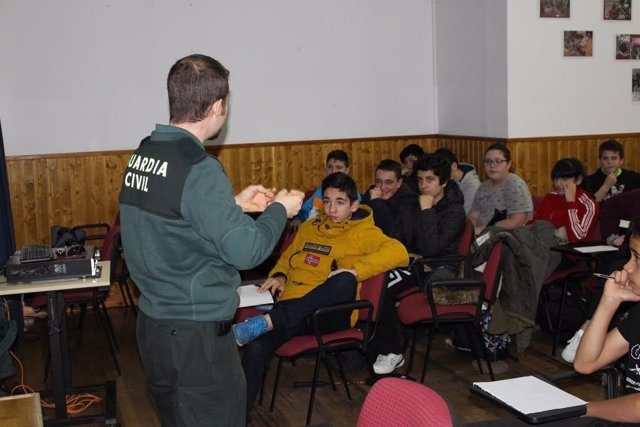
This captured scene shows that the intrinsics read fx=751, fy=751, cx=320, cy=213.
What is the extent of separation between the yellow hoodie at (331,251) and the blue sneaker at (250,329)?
42 cm

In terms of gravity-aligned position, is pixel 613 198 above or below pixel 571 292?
above

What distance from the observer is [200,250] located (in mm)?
2137

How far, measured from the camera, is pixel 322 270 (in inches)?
167

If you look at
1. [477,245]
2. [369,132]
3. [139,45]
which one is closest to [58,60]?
[139,45]

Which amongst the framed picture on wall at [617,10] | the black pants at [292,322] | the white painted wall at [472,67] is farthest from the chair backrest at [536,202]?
the black pants at [292,322]

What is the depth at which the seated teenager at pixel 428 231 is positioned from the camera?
183 inches

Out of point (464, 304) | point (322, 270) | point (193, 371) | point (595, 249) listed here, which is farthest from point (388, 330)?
point (193, 371)

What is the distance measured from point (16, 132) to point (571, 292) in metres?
4.95

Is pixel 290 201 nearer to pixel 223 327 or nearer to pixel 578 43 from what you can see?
pixel 223 327

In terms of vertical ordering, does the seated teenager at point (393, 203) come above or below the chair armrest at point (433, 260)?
above

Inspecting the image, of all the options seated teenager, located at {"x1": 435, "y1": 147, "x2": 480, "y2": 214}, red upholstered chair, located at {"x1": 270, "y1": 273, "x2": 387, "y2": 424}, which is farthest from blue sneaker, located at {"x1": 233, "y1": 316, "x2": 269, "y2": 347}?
seated teenager, located at {"x1": 435, "y1": 147, "x2": 480, "y2": 214}

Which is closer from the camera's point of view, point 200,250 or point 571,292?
point 200,250

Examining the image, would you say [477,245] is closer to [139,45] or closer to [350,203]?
[350,203]

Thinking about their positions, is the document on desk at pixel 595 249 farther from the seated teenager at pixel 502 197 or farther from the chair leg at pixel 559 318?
the seated teenager at pixel 502 197
